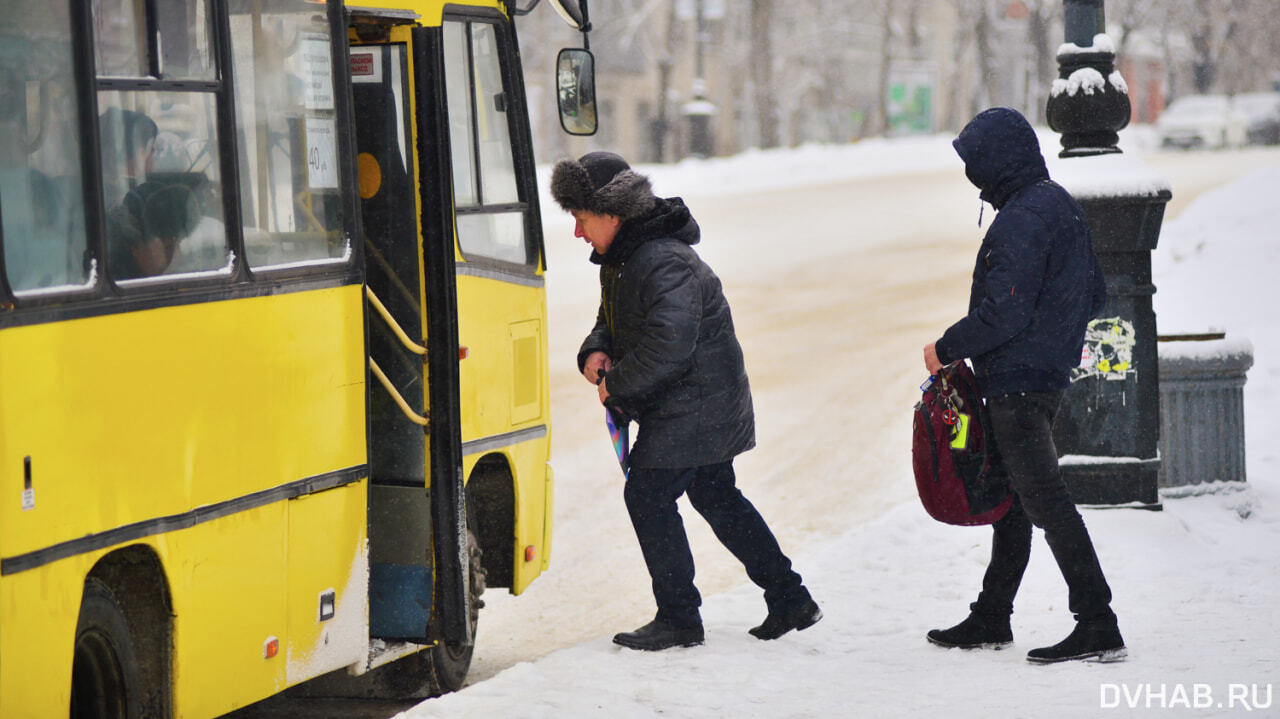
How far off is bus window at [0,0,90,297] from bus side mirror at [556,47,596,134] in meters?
2.70

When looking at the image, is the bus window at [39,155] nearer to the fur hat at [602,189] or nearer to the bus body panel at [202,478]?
the bus body panel at [202,478]

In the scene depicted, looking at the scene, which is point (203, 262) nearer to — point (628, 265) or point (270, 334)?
point (270, 334)

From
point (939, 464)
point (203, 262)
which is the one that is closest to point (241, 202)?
point (203, 262)

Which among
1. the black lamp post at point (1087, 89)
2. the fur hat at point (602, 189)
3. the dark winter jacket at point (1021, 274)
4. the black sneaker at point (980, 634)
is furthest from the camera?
the black lamp post at point (1087, 89)

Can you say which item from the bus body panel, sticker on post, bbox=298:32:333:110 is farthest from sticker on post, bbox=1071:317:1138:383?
sticker on post, bbox=298:32:333:110

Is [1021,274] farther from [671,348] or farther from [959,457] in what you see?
[671,348]

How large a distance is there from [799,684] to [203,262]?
2373mm

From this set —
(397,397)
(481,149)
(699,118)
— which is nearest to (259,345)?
(397,397)

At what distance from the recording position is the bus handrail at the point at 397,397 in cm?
553

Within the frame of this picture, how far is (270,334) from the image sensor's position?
4801mm

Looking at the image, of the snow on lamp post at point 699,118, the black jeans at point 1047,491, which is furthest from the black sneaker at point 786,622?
the snow on lamp post at point 699,118

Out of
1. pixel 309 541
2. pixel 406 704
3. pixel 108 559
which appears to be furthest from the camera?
pixel 406 704

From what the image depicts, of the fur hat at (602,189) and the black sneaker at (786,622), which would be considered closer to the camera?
the fur hat at (602,189)
